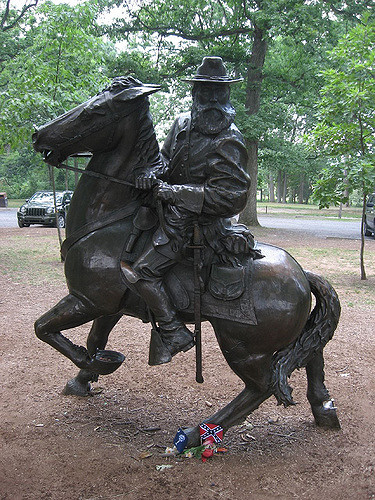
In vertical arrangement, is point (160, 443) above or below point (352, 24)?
below

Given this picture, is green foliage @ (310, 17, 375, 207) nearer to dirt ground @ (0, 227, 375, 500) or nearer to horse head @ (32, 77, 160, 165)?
dirt ground @ (0, 227, 375, 500)

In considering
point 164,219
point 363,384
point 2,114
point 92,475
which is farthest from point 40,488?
point 2,114

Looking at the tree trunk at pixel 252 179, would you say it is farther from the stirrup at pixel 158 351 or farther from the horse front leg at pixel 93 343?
the stirrup at pixel 158 351

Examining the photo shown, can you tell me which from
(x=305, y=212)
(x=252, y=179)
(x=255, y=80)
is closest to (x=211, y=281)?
(x=255, y=80)

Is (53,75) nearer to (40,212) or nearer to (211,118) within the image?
(211,118)

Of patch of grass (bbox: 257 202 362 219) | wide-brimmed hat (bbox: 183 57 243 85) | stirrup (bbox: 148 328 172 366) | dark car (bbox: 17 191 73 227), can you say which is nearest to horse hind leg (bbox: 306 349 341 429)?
stirrup (bbox: 148 328 172 366)

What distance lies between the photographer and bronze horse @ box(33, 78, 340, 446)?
3082 millimetres

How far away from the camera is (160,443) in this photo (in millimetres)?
3537

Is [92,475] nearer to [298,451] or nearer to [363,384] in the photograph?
[298,451]

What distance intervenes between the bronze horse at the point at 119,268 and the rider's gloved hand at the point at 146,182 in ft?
0.38

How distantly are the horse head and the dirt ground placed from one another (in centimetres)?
215

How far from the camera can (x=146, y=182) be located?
9.92 feet

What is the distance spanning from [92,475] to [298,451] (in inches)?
58.2

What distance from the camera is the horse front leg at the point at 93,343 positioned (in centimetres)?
396
